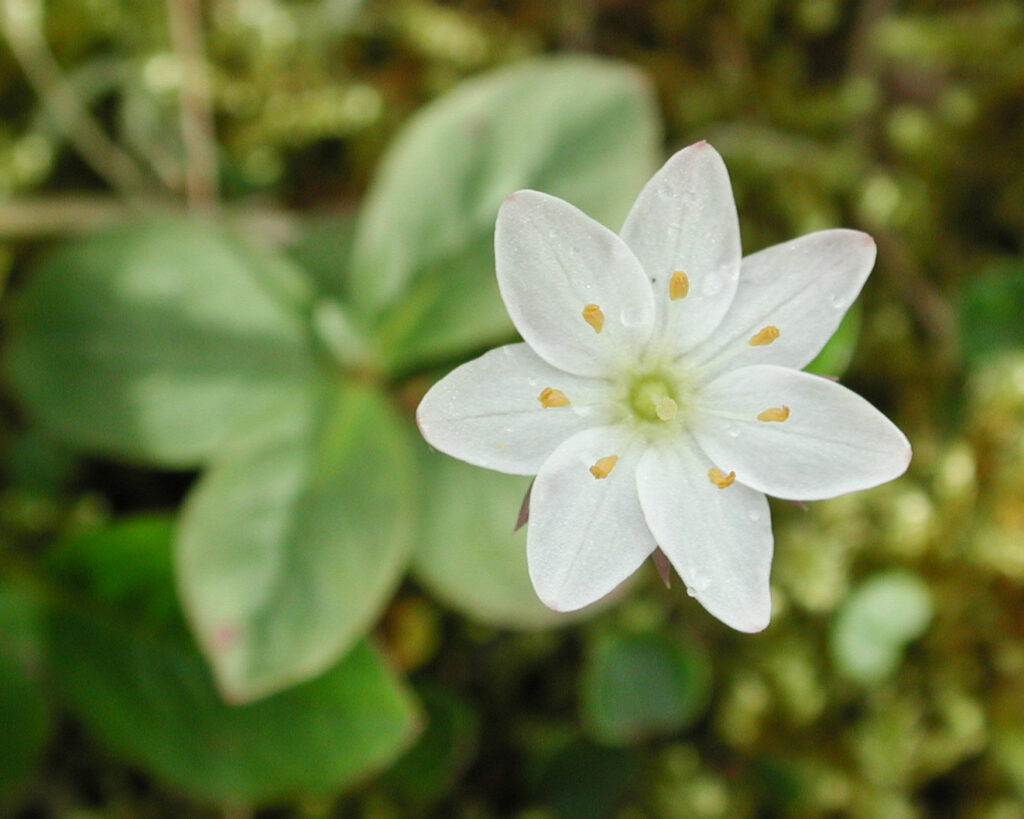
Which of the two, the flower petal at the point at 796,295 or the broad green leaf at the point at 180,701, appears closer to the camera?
the flower petal at the point at 796,295

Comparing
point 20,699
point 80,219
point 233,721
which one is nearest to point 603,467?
point 233,721

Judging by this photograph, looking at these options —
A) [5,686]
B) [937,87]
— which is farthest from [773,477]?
[937,87]

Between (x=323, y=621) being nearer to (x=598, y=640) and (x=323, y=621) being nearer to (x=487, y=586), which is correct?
(x=487, y=586)

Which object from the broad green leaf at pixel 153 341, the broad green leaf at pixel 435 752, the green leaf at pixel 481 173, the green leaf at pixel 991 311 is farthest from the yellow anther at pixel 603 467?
the green leaf at pixel 991 311

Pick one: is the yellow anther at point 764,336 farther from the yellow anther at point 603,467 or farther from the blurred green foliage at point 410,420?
the blurred green foliage at point 410,420

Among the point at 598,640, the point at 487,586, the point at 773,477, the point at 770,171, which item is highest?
the point at 773,477

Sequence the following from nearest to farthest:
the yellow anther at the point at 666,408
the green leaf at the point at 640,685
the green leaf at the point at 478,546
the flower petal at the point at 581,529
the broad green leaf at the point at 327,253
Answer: the flower petal at the point at 581,529
the yellow anther at the point at 666,408
the green leaf at the point at 478,546
the green leaf at the point at 640,685
the broad green leaf at the point at 327,253

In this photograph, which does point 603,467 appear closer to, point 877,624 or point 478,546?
point 478,546
